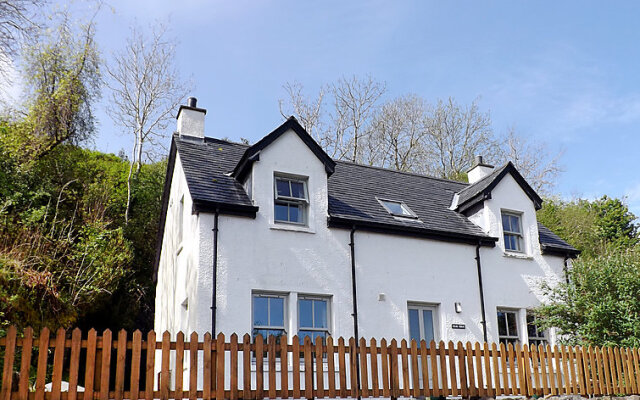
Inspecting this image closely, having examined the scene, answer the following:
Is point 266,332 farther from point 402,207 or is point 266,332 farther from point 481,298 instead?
point 481,298

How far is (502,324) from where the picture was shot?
16.2 meters

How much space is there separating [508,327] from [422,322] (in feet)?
9.92

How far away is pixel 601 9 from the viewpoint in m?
10.3

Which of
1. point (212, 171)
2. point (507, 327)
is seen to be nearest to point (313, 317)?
point (212, 171)

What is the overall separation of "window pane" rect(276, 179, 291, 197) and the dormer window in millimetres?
3397

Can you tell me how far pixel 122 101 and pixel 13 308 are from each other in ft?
54.8

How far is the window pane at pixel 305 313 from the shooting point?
13.4 metres

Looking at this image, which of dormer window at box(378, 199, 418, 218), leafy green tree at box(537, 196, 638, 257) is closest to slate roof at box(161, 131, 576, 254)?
dormer window at box(378, 199, 418, 218)

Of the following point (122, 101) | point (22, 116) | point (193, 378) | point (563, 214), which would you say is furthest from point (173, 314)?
point (563, 214)

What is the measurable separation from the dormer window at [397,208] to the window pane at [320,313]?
12.5 ft

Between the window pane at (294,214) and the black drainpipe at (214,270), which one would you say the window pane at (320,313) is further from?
the black drainpipe at (214,270)

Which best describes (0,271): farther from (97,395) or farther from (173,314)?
(97,395)

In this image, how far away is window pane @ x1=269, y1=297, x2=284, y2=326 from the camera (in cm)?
1305

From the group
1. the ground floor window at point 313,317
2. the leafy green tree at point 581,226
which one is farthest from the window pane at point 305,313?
the leafy green tree at point 581,226
